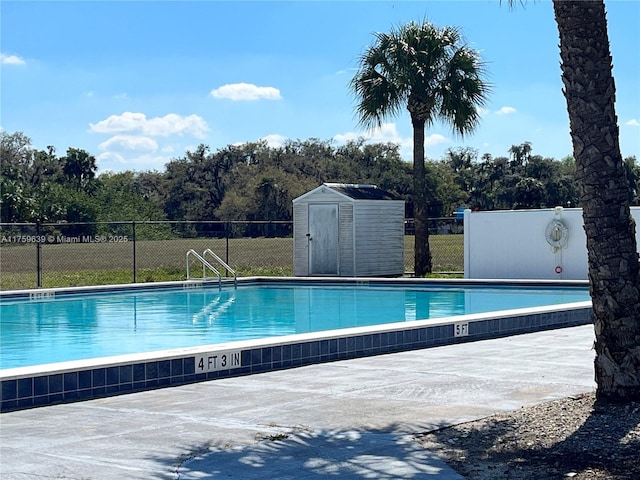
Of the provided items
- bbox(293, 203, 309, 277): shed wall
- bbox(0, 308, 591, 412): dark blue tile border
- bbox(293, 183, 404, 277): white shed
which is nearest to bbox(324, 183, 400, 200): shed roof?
bbox(293, 183, 404, 277): white shed

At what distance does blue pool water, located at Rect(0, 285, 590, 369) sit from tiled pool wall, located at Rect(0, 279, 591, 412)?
2.93 metres

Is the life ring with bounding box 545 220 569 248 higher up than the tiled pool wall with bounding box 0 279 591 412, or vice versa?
the life ring with bounding box 545 220 569 248

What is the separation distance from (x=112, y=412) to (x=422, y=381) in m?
2.94

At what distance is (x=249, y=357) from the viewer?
977 cm

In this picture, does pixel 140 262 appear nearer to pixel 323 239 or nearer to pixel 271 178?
pixel 323 239

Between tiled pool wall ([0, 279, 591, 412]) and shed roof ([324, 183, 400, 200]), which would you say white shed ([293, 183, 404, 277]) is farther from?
tiled pool wall ([0, 279, 591, 412])

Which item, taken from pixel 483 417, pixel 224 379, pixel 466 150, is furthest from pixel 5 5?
pixel 466 150

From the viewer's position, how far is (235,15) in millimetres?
19672

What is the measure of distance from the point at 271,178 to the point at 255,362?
177ft

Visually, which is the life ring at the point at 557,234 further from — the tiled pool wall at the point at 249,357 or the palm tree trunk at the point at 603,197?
the palm tree trunk at the point at 603,197

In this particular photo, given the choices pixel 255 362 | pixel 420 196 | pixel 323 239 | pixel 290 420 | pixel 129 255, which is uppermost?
pixel 420 196

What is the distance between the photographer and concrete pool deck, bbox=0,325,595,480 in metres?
5.96

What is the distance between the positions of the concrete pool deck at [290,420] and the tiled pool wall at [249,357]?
0.52 ft

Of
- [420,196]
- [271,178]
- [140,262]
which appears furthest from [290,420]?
[271,178]
